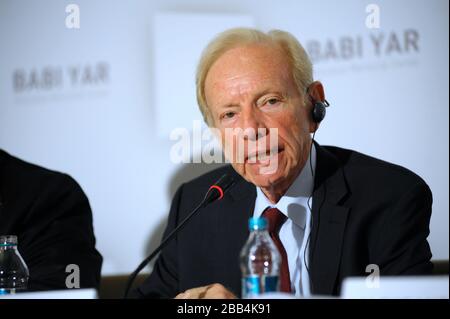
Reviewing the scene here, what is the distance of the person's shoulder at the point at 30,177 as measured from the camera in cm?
258

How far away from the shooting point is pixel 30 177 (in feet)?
8.59

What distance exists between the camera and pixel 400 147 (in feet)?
8.62

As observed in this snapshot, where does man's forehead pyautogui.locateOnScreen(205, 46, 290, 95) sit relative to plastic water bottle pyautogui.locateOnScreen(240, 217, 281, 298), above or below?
above

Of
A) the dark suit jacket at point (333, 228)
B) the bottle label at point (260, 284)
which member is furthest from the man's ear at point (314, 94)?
the bottle label at point (260, 284)

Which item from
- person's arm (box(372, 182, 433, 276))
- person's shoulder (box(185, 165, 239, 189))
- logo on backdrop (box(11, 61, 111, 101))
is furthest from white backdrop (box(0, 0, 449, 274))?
person's arm (box(372, 182, 433, 276))

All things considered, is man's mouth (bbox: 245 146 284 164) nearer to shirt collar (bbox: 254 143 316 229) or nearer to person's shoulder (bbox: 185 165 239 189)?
shirt collar (bbox: 254 143 316 229)

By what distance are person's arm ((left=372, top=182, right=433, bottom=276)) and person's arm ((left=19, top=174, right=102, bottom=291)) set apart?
43.4 inches

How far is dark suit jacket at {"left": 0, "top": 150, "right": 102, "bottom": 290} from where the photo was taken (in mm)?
2453

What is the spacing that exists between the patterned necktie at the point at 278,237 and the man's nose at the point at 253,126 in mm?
252

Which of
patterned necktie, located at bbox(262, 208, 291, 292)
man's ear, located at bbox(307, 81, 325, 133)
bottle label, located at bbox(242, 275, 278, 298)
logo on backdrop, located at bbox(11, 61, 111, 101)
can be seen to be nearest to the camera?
bottle label, located at bbox(242, 275, 278, 298)

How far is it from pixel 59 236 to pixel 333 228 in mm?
1099

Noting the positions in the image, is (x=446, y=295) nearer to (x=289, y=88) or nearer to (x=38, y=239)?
(x=289, y=88)

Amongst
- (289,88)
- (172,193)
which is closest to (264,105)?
(289,88)

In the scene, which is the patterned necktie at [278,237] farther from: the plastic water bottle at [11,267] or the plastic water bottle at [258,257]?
the plastic water bottle at [11,267]
